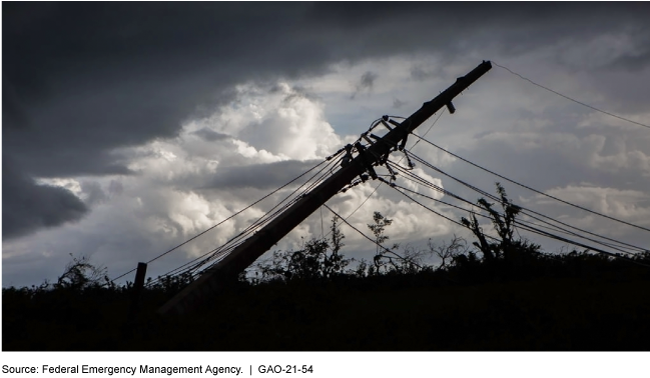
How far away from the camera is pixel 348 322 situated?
587 inches

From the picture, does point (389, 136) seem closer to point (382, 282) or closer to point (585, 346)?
point (382, 282)

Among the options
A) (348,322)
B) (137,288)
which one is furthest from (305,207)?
(137,288)

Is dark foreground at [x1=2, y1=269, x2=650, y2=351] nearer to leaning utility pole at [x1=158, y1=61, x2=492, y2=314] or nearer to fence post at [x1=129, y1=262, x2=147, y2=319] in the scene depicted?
fence post at [x1=129, y1=262, x2=147, y2=319]

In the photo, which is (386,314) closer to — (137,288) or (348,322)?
(348,322)

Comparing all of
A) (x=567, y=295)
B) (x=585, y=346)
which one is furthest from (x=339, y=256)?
(x=585, y=346)

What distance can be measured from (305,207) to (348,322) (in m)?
4.04

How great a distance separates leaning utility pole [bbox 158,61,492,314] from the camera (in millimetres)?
15086

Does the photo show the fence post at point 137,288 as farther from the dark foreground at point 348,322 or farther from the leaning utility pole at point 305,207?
the leaning utility pole at point 305,207

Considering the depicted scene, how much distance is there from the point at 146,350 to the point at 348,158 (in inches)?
360

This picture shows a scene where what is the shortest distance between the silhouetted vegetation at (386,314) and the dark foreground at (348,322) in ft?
0.10

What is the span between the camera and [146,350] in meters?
13.2

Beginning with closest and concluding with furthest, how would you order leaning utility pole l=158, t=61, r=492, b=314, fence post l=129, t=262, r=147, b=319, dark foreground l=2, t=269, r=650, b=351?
dark foreground l=2, t=269, r=650, b=351
fence post l=129, t=262, r=147, b=319
leaning utility pole l=158, t=61, r=492, b=314

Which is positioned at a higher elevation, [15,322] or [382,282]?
[382,282]

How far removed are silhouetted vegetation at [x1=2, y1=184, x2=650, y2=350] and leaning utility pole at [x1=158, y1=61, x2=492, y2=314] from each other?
767 millimetres
